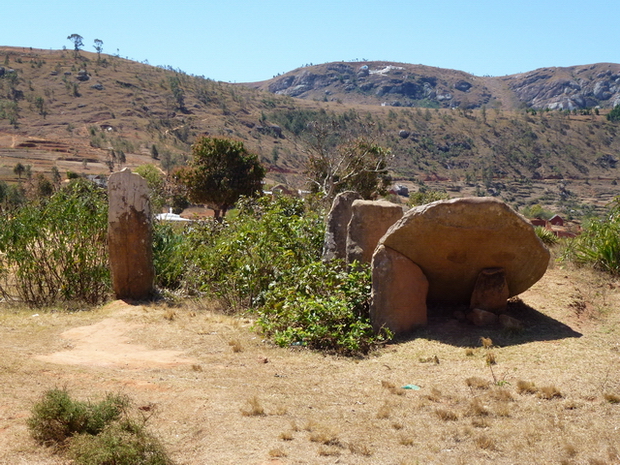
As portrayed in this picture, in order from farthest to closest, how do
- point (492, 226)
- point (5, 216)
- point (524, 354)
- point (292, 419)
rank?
1. point (5, 216)
2. point (492, 226)
3. point (524, 354)
4. point (292, 419)

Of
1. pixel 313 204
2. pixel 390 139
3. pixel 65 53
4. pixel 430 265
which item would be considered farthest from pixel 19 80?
pixel 430 265

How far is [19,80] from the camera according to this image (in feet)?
235

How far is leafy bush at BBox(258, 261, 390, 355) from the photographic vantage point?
6.68 meters

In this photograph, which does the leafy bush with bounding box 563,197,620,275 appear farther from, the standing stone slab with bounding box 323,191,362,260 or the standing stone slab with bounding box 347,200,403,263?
the standing stone slab with bounding box 323,191,362,260

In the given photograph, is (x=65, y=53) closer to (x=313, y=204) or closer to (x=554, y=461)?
(x=313, y=204)

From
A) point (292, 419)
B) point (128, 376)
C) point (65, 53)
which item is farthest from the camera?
point (65, 53)

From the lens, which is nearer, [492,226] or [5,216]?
[492,226]

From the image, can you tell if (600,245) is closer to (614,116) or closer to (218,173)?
(218,173)

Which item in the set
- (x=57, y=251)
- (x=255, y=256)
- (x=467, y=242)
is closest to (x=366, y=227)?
(x=467, y=242)

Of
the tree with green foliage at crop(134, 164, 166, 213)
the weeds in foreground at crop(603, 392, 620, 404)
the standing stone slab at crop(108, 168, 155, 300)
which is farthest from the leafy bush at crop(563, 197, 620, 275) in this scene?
the tree with green foliage at crop(134, 164, 166, 213)

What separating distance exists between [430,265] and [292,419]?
3.15m

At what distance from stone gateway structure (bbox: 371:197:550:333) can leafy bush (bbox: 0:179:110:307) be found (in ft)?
17.1

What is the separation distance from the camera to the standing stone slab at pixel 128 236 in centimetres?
956

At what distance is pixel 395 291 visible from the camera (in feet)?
22.2
